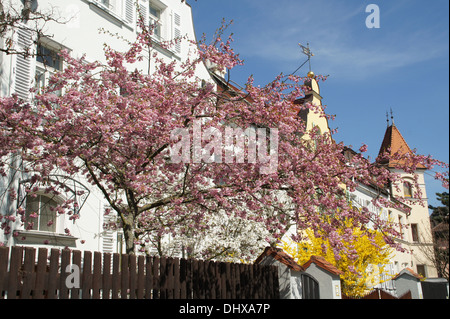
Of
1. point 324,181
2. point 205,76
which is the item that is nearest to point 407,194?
point 205,76

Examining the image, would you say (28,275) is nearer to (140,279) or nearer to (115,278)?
(115,278)

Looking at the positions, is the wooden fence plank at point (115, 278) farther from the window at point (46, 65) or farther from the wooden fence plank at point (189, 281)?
the window at point (46, 65)

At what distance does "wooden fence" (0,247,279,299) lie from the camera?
19.0ft

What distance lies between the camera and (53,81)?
8656 millimetres

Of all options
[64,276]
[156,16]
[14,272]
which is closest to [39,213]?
[64,276]

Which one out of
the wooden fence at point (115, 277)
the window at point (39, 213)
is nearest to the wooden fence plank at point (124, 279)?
the wooden fence at point (115, 277)

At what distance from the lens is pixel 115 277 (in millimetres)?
6898

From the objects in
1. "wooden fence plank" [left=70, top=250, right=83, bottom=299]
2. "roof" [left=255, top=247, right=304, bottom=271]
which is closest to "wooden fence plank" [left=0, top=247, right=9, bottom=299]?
"wooden fence plank" [left=70, top=250, right=83, bottom=299]

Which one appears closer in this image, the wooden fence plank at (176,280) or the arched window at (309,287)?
the wooden fence plank at (176,280)

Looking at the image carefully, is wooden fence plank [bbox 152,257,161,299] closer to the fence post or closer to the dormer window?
the fence post

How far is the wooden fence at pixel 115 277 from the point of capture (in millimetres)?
5789

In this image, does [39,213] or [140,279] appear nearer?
[140,279]

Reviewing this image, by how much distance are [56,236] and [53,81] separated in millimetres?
4095
